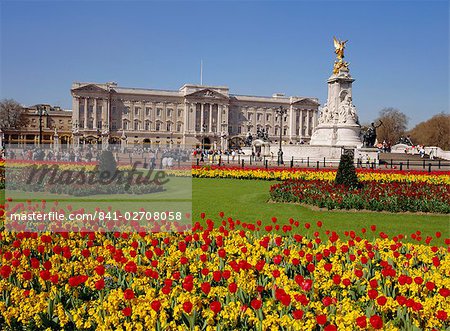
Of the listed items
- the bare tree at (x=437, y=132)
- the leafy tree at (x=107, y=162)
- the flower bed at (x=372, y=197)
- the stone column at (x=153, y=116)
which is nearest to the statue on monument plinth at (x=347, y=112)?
the flower bed at (x=372, y=197)

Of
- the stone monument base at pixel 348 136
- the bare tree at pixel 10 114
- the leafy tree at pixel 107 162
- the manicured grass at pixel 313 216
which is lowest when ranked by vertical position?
the manicured grass at pixel 313 216

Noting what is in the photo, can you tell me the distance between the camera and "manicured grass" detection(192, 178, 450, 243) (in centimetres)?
935

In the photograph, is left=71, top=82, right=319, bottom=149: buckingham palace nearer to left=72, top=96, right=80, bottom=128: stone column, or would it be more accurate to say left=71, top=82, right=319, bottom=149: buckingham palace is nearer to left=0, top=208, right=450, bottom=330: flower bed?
left=72, top=96, right=80, bottom=128: stone column

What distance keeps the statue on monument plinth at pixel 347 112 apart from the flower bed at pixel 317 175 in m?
16.5

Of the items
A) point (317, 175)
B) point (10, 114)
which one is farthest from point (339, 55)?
point (10, 114)

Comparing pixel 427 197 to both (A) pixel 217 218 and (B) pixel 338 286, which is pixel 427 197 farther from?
(B) pixel 338 286

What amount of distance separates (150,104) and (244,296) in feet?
305

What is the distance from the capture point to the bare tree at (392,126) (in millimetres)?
90125

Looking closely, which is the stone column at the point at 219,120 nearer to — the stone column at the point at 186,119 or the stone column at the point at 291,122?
the stone column at the point at 186,119

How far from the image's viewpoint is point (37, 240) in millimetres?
5754

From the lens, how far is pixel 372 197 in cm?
1174

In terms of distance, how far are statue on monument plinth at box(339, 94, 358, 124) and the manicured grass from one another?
2457cm

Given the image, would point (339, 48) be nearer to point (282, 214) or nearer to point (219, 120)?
point (282, 214)

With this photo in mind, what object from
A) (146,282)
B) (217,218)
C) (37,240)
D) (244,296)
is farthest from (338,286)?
(217,218)
